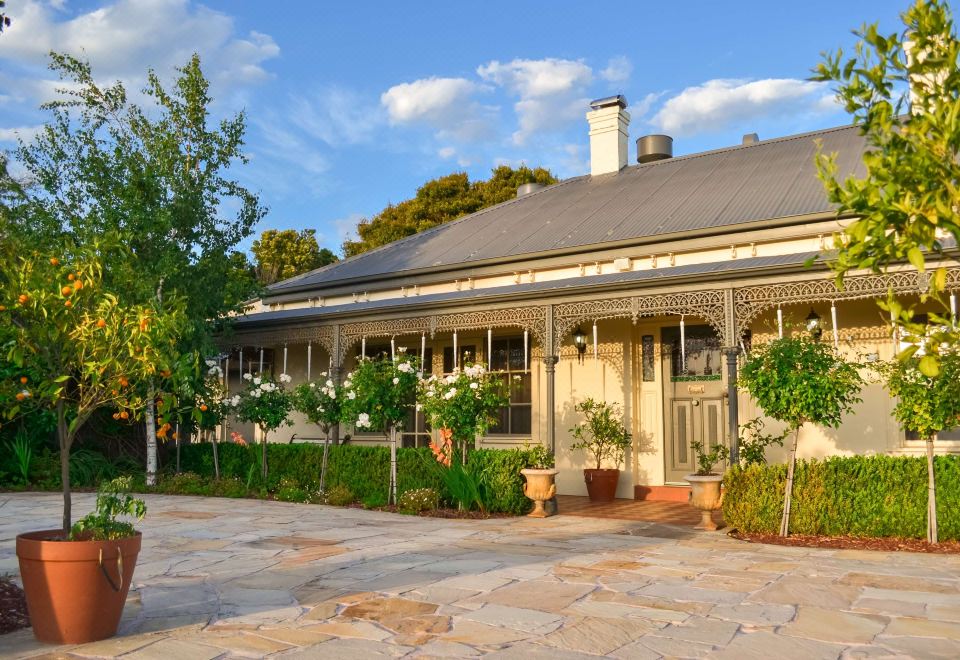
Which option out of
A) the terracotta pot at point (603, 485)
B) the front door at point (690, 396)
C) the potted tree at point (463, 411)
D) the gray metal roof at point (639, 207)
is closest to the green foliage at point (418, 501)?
the potted tree at point (463, 411)

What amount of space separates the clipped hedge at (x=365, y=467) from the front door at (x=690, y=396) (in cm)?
271

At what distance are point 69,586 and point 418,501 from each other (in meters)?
6.26

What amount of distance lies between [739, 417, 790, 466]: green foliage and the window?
12.1 ft

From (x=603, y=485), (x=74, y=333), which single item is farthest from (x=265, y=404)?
(x=74, y=333)

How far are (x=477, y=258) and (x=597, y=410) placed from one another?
348 cm

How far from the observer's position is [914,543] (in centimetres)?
781

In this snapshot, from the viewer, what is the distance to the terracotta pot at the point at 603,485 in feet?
38.9

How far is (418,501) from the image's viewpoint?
10.4 meters

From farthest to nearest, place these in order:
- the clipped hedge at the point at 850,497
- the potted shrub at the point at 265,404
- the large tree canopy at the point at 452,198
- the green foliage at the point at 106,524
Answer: the large tree canopy at the point at 452,198
the potted shrub at the point at 265,404
the clipped hedge at the point at 850,497
the green foliage at the point at 106,524

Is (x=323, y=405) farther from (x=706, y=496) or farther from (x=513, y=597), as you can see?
(x=513, y=597)

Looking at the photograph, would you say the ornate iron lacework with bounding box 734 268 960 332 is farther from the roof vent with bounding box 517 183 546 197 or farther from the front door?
the roof vent with bounding box 517 183 546 197

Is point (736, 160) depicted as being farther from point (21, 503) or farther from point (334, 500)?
point (21, 503)

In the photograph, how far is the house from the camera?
10.1 m

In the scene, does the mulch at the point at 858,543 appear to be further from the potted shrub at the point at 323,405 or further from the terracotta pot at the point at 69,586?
the terracotta pot at the point at 69,586
